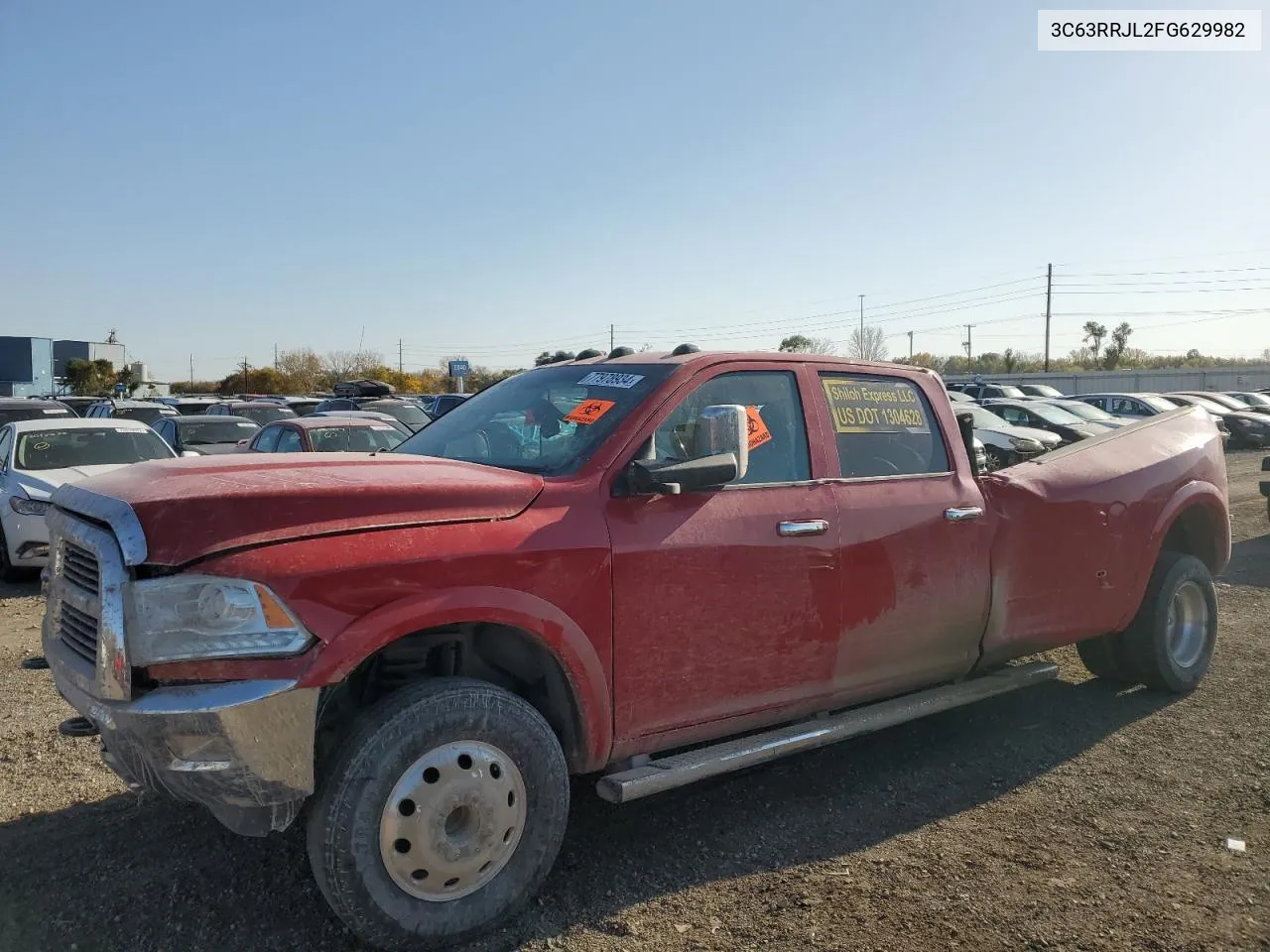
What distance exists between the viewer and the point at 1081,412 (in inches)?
870

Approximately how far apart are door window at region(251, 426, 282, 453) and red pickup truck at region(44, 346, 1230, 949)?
7.54m

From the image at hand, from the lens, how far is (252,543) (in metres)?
2.69

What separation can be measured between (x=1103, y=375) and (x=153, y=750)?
59112 millimetres

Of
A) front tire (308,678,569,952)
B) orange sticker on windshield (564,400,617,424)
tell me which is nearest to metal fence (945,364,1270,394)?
orange sticker on windshield (564,400,617,424)

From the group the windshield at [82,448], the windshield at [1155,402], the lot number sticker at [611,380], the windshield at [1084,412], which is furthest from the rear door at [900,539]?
the windshield at [1155,402]

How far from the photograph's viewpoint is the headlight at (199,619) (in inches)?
104

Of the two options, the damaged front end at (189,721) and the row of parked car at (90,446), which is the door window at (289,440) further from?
the damaged front end at (189,721)

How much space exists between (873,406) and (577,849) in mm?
2317

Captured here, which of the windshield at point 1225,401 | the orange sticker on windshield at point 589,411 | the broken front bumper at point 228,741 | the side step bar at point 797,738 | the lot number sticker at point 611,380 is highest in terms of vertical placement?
the windshield at point 1225,401

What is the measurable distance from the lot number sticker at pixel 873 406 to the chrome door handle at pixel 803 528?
1.67 ft

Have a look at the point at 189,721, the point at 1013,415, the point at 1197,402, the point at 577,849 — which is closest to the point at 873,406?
the point at 577,849

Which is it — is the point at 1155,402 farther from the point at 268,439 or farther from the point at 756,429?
the point at 756,429

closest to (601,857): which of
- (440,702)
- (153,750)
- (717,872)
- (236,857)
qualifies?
(717,872)

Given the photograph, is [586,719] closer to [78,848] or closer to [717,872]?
[717,872]
